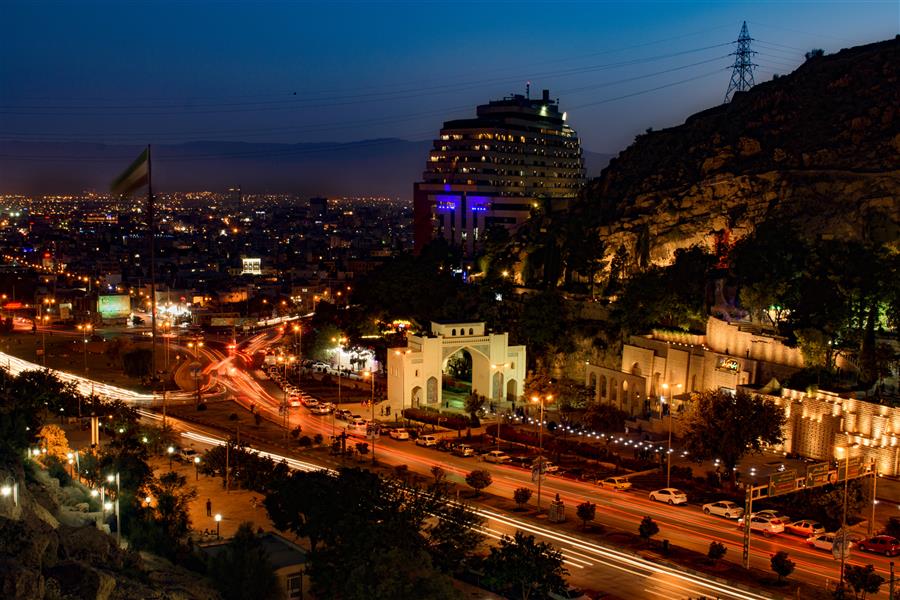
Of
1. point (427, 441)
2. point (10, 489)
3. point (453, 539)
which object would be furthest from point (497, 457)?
point (10, 489)

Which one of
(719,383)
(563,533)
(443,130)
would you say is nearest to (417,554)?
(563,533)

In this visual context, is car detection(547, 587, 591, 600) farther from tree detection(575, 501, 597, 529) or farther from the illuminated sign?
the illuminated sign

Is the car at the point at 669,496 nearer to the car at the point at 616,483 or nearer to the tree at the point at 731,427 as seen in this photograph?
the car at the point at 616,483

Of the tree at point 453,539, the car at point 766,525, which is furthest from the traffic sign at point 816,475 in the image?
the tree at point 453,539

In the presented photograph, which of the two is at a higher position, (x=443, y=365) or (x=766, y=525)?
(x=443, y=365)

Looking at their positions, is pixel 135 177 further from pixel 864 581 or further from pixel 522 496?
pixel 864 581

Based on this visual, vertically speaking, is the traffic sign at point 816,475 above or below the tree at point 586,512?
above
